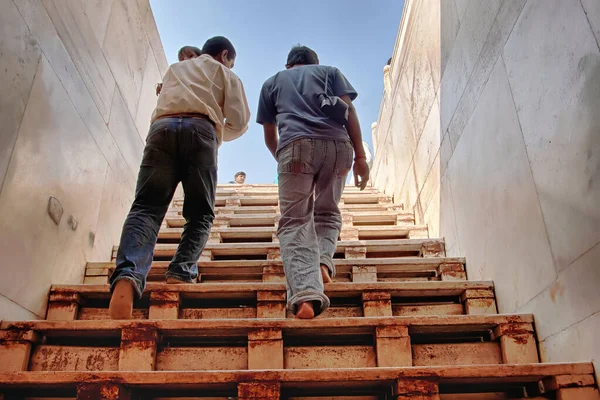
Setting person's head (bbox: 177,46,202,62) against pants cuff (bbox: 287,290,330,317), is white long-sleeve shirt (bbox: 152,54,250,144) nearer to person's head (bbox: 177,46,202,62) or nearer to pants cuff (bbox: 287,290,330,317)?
person's head (bbox: 177,46,202,62)

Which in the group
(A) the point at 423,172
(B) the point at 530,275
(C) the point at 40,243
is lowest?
(B) the point at 530,275

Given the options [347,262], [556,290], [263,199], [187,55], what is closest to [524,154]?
[556,290]

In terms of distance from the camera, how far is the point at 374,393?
1.67 meters

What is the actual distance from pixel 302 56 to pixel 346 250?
120cm

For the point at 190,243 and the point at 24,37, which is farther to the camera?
the point at 190,243

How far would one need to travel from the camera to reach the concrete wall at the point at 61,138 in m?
2.02

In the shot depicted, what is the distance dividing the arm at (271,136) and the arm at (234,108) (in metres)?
0.12

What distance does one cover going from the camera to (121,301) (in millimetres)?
1917

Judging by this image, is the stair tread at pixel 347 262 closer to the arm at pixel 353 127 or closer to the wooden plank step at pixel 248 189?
the arm at pixel 353 127

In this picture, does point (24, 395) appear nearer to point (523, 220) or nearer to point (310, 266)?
point (310, 266)

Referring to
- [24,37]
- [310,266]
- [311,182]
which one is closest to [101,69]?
[24,37]

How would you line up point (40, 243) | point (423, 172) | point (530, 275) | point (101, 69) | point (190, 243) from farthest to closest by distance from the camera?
point (423, 172) < point (101, 69) < point (190, 243) < point (40, 243) < point (530, 275)

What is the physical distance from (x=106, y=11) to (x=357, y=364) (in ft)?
8.90

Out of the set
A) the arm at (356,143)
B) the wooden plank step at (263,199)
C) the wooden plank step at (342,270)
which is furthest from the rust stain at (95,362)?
the wooden plank step at (263,199)
